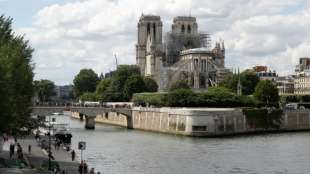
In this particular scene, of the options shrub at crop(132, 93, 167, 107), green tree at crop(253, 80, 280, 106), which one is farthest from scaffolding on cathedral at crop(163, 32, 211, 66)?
green tree at crop(253, 80, 280, 106)

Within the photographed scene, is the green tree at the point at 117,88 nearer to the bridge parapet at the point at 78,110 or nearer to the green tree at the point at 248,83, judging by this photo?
the green tree at the point at 248,83

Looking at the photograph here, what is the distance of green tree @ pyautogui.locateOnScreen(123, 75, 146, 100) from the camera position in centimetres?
13675

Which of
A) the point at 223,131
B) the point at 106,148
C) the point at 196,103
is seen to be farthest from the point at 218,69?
the point at 106,148

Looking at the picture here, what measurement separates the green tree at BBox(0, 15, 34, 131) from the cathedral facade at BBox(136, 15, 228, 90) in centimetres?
11801

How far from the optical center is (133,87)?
449ft

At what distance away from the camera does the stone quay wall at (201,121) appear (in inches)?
3177

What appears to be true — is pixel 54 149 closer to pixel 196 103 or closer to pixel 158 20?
pixel 196 103

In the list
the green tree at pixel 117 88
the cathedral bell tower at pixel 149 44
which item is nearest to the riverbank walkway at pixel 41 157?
the green tree at pixel 117 88

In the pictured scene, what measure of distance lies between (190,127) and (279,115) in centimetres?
1839

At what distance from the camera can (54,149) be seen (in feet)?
188

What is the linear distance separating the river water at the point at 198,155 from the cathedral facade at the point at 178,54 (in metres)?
94.3

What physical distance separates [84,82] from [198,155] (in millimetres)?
140424

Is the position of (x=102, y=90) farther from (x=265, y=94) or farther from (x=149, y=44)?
(x=265, y=94)

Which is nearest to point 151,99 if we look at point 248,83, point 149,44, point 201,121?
point 201,121
